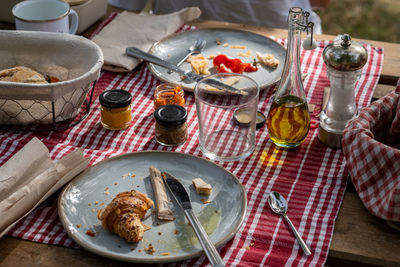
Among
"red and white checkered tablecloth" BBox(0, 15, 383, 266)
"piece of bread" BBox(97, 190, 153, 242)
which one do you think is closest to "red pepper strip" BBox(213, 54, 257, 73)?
"red and white checkered tablecloth" BBox(0, 15, 383, 266)

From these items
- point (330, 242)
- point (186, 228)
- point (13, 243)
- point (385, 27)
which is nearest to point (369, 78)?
point (330, 242)

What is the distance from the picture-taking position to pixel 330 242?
1066mm

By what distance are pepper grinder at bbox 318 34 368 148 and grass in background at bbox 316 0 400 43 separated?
2.55 m

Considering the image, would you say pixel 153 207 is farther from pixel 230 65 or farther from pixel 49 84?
pixel 230 65

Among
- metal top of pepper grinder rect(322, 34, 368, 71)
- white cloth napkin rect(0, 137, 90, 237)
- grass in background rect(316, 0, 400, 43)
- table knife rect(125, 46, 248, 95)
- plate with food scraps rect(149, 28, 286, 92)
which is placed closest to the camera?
white cloth napkin rect(0, 137, 90, 237)

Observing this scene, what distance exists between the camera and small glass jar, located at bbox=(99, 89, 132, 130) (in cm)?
136

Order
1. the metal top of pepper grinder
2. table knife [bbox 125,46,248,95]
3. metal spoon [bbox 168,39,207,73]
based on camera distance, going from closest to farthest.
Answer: the metal top of pepper grinder → table knife [bbox 125,46,248,95] → metal spoon [bbox 168,39,207,73]

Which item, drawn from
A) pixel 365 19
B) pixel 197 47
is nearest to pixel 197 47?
pixel 197 47

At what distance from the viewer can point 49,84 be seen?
1.26 metres

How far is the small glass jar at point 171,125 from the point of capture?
4.28 feet

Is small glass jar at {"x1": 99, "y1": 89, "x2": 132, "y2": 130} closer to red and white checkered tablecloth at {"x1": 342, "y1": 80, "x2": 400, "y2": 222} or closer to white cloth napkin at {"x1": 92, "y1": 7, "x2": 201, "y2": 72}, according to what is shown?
white cloth napkin at {"x1": 92, "y1": 7, "x2": 201, "y2": 72}

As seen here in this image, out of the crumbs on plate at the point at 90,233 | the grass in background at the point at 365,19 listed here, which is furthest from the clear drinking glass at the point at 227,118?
the grass in background at the point at 365,19

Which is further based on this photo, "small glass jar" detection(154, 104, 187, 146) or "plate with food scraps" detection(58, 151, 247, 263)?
"small glass jar" detection(154, 104, 187, 146)

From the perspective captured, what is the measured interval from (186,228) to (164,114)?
0.34 m
